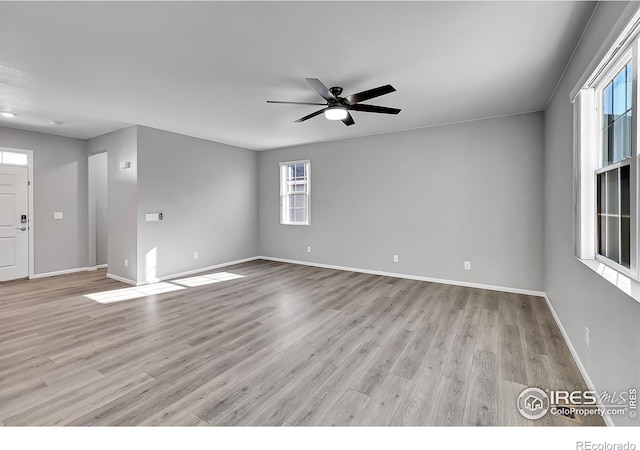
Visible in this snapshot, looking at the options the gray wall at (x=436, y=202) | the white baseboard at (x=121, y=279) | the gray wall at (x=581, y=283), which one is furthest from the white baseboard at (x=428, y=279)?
the white baseboard at (x=121, y=279)

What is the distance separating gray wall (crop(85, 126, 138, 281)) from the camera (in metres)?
5.03

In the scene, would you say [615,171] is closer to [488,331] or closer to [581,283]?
[581,283]

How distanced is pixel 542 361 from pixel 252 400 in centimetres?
243

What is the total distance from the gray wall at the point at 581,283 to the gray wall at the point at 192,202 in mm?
5839

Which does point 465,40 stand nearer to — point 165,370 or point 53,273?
point 165,370

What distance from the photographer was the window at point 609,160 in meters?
1.60

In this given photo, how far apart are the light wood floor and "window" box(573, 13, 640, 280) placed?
1055 millimetres

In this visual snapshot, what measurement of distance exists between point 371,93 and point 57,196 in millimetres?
6436

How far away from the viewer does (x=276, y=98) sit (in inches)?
149

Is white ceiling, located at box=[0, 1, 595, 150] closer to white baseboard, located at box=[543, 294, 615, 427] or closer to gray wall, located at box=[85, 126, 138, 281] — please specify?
gray wall, located at box=[85, 126, 138, 281]

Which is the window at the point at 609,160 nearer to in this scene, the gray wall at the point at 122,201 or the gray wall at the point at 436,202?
the gray wall at the point at 436,202

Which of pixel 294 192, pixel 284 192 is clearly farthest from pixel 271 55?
pixel 284 192
